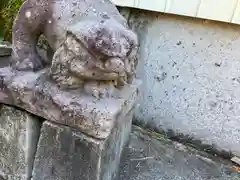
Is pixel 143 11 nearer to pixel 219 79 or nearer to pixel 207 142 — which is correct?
pixel 219 79

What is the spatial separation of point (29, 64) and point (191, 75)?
0.90 meters

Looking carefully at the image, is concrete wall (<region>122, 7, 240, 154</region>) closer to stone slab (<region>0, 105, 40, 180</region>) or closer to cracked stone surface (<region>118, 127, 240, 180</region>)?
cracked stone surface (<region>118, 127, 240, 180</region>)

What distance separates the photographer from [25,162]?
3.40ft

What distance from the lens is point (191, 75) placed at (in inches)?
62.7

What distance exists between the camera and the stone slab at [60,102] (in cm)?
86

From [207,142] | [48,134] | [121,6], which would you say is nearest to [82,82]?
[48,134]

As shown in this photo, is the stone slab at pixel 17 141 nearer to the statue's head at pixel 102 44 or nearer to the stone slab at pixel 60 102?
the stone slab at pixel 60 102

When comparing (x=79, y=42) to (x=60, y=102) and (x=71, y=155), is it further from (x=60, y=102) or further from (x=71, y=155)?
(x=71, y=155)

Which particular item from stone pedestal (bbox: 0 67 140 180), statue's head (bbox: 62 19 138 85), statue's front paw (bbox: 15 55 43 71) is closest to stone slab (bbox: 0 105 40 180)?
stone pedestal (bbox: 0 67 140 180)

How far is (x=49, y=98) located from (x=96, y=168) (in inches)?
10.1

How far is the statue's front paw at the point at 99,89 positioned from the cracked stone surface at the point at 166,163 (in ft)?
1.28

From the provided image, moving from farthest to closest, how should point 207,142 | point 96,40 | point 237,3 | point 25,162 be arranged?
point 207,142
point 237,3
point 25,162
point 96,40

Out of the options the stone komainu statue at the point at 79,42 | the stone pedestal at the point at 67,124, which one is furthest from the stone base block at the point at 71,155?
the stone komainu statue at the point at 79,42

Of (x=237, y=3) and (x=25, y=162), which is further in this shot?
(x=237, y=3)
